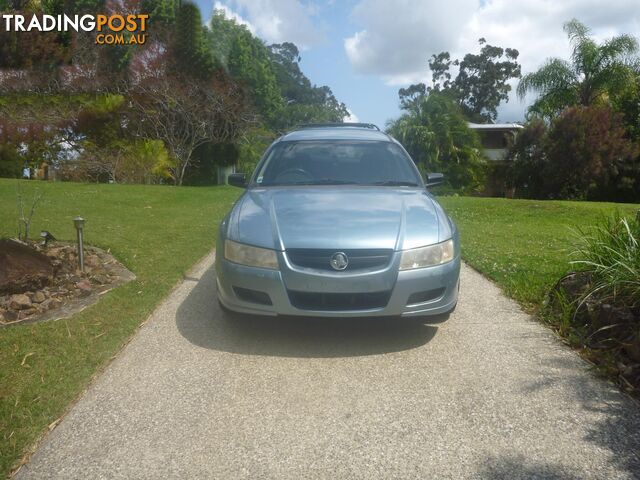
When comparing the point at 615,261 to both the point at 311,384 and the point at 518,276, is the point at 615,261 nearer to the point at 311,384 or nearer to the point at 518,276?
the point at 518,276

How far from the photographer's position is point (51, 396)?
3.32 m

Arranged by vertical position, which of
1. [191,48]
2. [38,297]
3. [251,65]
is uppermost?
[251,65]

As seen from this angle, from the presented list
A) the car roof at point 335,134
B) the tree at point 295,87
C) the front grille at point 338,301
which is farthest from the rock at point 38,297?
the tree at point 295,87

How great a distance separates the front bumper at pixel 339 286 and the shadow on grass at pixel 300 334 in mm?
312

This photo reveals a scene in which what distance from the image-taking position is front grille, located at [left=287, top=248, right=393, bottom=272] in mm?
3988

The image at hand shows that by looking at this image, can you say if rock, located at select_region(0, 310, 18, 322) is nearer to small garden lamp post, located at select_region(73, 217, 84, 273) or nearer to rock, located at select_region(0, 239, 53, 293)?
rock, located at select_region(0, 239, 53, 293)

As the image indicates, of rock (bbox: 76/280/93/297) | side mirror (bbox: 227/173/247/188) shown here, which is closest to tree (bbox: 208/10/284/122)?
side mirror (bbox: 227/173/247/188)

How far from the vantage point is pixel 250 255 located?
13.5ft

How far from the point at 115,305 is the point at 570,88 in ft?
95.3

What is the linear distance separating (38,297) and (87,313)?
506 mm

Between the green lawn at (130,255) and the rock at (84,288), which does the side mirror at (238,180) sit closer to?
the green lawn at (130,255)

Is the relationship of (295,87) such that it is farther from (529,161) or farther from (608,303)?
(608,303)

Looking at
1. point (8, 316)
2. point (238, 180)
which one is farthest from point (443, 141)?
point (8, 316)

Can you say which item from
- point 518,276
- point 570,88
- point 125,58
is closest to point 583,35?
point 570,88
